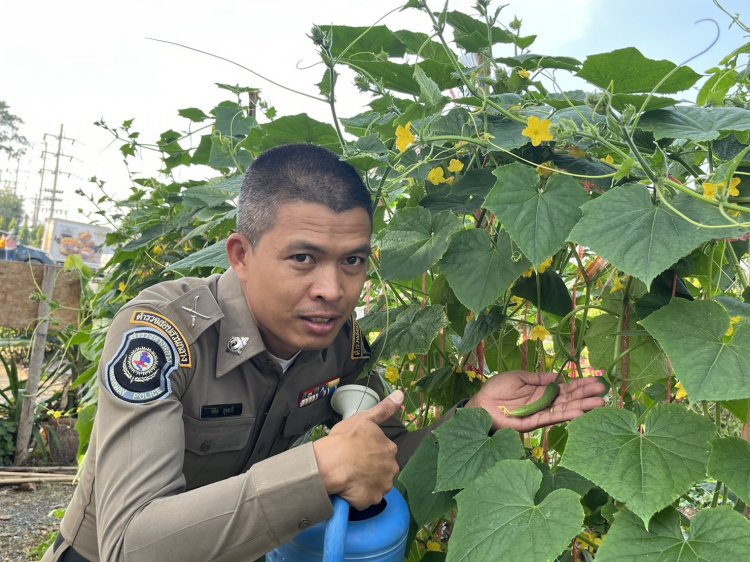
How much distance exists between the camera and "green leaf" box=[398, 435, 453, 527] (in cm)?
111

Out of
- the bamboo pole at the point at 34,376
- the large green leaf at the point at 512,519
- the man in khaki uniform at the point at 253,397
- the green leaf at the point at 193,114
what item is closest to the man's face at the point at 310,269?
the man in khaki uniform at the point at 253,397

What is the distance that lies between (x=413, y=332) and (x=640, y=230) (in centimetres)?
51

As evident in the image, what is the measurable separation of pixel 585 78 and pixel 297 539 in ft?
2.85

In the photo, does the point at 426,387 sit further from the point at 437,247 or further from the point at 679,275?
the point at 679,275

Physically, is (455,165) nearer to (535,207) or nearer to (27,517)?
(535,207)

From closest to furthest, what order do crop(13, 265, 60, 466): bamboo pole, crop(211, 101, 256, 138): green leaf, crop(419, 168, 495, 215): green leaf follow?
crop(419, 168, 495, 215): green leaf
crop(211, 101, 256, 138): green leaf
crop(13, 265, 60, 466): bamboo pole

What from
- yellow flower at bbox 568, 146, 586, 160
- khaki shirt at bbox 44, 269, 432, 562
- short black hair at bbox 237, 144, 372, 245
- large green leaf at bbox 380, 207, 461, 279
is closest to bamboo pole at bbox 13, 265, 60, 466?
khaki shirt at bbox 44, 269, 432, 562

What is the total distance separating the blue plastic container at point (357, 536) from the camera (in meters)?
0.98

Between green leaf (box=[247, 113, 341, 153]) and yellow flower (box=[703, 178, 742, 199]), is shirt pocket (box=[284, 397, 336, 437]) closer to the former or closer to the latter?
green leaf (box=[247, 113, 341, 153])

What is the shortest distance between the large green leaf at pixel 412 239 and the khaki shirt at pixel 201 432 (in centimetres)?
33

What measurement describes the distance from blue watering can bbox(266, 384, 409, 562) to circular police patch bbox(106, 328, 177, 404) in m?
0.33

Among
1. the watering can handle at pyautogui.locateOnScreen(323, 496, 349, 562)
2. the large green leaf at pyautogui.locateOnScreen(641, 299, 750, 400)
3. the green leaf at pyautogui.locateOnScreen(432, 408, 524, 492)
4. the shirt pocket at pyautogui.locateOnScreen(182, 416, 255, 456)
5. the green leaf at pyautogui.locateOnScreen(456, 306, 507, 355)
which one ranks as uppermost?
the large green leaf at pyautogui.locateOnScreen(641, 299, 750, 400)

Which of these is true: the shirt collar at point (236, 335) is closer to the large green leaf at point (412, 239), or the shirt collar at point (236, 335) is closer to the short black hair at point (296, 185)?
the short black hair at point (296, 185)

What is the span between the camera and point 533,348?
60.6 inches
